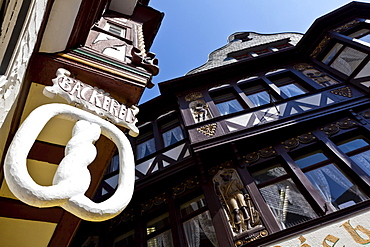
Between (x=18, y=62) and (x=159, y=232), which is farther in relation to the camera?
(x=159, y=232)

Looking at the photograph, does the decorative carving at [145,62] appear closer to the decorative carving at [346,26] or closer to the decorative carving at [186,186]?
the decorative carving at [186,186]

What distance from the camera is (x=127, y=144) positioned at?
266 cm

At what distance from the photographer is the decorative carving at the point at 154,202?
24.8 feet

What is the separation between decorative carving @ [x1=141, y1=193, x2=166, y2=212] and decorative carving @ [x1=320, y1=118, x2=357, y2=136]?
456 cm

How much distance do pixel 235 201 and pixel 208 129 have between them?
2464 millimetres

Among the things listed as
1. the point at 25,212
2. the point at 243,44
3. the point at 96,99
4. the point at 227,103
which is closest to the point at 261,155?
the point at 227,103

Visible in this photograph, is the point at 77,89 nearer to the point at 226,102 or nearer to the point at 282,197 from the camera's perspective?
the point at 282,197

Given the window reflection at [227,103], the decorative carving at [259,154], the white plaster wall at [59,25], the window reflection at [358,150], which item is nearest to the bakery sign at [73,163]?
the white plaster wall at [59,25]

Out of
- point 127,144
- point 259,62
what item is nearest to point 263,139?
point 259,62

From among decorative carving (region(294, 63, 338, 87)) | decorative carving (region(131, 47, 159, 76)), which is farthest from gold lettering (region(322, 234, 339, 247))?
decorative carving (region(294, 63, 338, 87))

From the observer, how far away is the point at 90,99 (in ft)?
10.3

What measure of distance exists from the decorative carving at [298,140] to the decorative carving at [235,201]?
1604 mm

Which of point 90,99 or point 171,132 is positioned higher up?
point 171,132

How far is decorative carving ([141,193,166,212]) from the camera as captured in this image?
755cm
